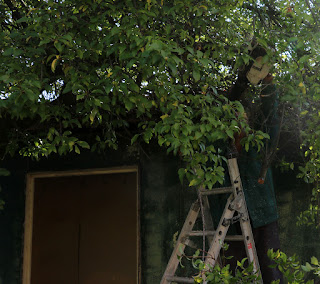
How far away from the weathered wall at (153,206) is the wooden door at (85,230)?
1.65ft

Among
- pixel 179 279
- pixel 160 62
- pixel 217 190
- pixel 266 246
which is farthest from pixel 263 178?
pixel 160 62

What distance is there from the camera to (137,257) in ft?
20.6

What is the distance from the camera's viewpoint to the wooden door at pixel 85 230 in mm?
6957

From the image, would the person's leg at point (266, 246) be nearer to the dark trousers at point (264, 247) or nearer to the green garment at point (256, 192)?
the dark trousers at point (264, 247)

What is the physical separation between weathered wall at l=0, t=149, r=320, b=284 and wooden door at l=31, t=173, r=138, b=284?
1.65 ft

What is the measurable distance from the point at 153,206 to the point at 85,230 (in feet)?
5.11

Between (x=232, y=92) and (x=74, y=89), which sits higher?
(x=232, y=92)

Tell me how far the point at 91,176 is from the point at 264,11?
12.8 feet

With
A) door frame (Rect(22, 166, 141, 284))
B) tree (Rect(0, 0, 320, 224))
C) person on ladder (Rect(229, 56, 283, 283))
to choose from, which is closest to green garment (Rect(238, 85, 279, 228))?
person on ladder (Rect(229, 56, 283, 283))

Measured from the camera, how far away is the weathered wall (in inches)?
228

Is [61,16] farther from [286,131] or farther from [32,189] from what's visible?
[32,189]

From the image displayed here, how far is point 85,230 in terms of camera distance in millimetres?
7305

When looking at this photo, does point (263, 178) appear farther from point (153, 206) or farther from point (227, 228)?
point (153, 206)

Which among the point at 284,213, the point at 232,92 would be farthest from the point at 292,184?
the point at 232,92
